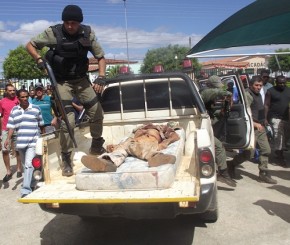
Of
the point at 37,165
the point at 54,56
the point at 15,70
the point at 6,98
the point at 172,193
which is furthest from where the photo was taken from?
the point at 15,70

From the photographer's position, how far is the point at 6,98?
8.12 meters

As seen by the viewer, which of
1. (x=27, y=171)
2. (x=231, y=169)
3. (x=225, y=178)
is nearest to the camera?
(x=27, y=171)

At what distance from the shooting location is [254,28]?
6.32 metres

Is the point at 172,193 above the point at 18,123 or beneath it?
beneath

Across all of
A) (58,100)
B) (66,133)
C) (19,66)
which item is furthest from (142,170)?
(19,66)

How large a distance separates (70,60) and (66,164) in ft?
4.01

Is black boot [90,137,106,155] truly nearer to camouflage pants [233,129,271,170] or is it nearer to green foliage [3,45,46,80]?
camouflage pants [233,129,271,170]

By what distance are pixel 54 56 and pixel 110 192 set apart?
1815 mm

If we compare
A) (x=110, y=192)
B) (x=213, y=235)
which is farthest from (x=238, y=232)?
(x=110, y=192)

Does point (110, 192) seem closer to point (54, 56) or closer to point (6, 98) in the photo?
point (54, 56)

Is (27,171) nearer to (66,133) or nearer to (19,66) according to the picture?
(66,133)

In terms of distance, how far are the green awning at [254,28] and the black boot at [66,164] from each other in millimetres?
3575

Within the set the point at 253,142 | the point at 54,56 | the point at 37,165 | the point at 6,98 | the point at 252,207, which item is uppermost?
the point at 54,56

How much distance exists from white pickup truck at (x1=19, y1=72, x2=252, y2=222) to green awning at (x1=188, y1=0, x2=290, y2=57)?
1.69m
